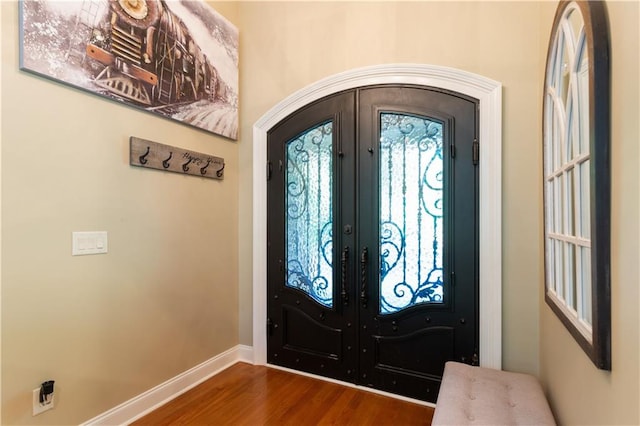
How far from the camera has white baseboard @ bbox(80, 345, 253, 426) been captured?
77.6 inches

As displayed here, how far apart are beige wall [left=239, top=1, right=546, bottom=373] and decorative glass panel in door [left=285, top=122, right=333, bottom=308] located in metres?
0.47

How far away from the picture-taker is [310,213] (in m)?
2.59

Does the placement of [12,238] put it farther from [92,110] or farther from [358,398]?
[358,398]

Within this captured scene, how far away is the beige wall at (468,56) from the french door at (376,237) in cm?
21

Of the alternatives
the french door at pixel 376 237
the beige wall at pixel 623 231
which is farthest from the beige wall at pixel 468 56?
the beige wall at pixel 623 231

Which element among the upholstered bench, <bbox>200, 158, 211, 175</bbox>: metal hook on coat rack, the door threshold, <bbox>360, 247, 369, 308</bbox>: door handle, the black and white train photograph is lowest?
the door threshold

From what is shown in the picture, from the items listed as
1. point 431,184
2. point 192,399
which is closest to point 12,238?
point 192,399

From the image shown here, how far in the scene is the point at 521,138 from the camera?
2047 mm

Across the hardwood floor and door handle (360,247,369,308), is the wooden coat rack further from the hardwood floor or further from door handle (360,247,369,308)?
the hardwood floor

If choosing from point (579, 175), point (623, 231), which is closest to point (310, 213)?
point (579, 175)

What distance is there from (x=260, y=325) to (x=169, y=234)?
1036 mm

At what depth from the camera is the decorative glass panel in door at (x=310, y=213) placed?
253 cm

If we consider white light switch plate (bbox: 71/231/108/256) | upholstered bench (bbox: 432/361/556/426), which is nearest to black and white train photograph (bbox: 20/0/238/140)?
white light switch plate (bbox: 71/231/108/256)

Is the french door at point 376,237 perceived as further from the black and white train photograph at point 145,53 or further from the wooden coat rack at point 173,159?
the black and white train photograph at point 145,53
